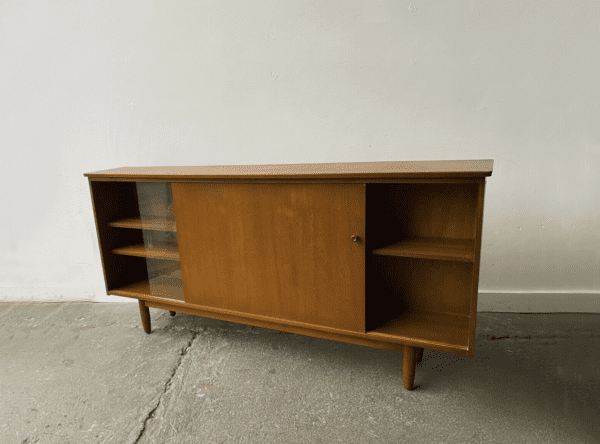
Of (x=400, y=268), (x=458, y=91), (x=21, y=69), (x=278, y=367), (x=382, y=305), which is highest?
(x=21, y=69)

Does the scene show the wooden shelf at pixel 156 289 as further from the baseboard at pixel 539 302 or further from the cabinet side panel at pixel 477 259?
the baseboard at pixel 539 302

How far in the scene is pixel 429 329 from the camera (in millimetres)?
1851

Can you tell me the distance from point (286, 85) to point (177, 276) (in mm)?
1459

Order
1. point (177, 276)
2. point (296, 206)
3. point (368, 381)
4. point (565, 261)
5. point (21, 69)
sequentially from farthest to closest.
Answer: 1. point (21, 69)
2. point (565, 261)
3. point (177, 276)
4. point (368, 381)
5. point (296, 206)

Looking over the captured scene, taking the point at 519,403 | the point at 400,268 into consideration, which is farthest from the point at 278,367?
the point at 519,403

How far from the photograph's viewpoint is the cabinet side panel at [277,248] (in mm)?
1795

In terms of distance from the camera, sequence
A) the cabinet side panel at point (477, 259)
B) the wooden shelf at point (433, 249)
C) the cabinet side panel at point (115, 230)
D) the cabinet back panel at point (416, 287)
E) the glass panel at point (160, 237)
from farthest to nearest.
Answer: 1. the cabinet side panel at point (115, 230)
2. the glass panel at point (160, 237)
3. the cabinet back panel at point (416, 287)
4. the wooden shelf at point (433, 249)
5. the cabinet side panel at point (477, 259)

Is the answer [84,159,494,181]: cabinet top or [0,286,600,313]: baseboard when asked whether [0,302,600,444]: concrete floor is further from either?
[84,159,494,181]: cabinet top

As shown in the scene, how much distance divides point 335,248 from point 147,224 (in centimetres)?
125

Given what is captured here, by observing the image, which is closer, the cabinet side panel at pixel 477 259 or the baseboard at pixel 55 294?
the cabinet side panel at pixel 477 259

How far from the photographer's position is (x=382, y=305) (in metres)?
2.06

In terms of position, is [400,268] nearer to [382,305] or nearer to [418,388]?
[382,305]

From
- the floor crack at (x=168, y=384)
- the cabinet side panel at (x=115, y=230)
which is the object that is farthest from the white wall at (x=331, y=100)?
the floor crack at (x=168, y=384)

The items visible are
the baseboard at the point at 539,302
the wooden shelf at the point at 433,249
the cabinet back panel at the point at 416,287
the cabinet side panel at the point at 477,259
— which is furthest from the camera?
the baseboard at the point at 539,302
